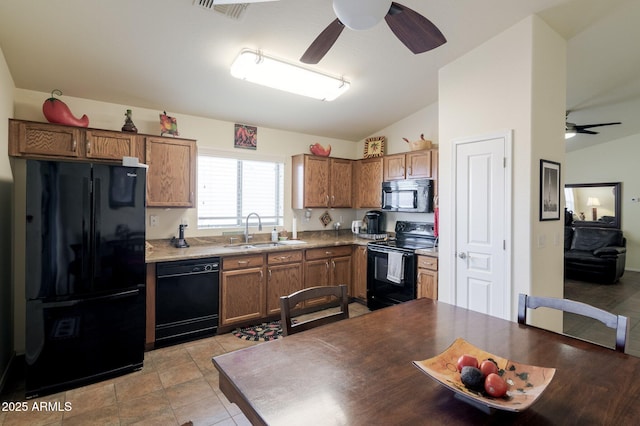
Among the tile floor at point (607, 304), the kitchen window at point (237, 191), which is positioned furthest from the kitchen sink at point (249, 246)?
the tile floor at point (607, 304)

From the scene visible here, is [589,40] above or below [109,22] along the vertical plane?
above

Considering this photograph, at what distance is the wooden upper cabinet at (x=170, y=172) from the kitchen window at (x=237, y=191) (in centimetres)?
42

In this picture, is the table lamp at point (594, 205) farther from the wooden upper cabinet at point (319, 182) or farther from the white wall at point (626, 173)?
the wooden upper cabinet at point (319, 182)

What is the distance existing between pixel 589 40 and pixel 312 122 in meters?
2.95

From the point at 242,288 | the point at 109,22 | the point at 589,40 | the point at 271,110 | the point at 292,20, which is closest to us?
the point at 109,22

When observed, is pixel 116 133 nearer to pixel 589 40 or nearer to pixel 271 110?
pixel 271 110

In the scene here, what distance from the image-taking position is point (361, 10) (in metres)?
1.59

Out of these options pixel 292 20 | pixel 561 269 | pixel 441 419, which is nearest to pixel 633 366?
pixel 441 419

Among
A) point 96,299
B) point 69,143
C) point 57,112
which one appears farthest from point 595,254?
point 57,112

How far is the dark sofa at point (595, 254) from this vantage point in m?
5.68

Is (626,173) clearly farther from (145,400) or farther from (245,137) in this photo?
(145,400)

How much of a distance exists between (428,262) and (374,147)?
2105 mm

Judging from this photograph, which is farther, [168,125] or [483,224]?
[168,125]

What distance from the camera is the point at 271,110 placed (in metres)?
3.87
